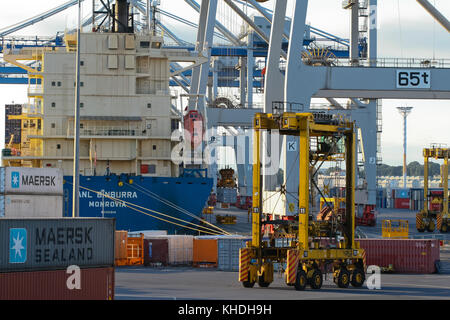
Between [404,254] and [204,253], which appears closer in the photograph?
[404,254]

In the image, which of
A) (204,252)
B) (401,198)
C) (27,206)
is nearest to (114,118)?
(204,252)

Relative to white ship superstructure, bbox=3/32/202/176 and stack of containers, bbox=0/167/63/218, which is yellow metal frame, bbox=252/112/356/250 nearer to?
stack of containers, bbox=0/167/63/218

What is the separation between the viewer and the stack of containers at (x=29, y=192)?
30.8 m

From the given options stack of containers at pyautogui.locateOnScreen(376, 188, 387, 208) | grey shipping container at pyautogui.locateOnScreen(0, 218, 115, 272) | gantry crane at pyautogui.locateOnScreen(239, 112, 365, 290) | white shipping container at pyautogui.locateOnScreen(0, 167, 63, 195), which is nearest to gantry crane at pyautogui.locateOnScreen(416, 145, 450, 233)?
gantry crane at pyautogui.locateOnScreen(239, 112, 365, 290)

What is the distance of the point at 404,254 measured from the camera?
119ft

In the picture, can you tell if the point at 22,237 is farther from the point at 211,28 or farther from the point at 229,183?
the point at 229,183

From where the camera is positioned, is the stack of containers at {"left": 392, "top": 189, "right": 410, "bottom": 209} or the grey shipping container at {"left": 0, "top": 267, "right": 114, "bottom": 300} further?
the stack of containers at {"left": 392, "top": 189, "right": 410, "bottom": 209}

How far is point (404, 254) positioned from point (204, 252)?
375 inches

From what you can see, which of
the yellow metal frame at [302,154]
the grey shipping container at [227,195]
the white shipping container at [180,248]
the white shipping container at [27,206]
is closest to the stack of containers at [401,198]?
the grey shipping container at [227,195]

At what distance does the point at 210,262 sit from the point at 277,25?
13.9m

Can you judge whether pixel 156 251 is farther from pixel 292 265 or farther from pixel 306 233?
pixel 292 265

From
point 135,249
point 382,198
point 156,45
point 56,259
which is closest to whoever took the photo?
point 56,259

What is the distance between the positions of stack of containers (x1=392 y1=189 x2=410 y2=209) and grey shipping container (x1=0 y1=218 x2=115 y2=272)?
333ft

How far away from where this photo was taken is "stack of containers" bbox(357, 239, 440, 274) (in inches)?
1426
